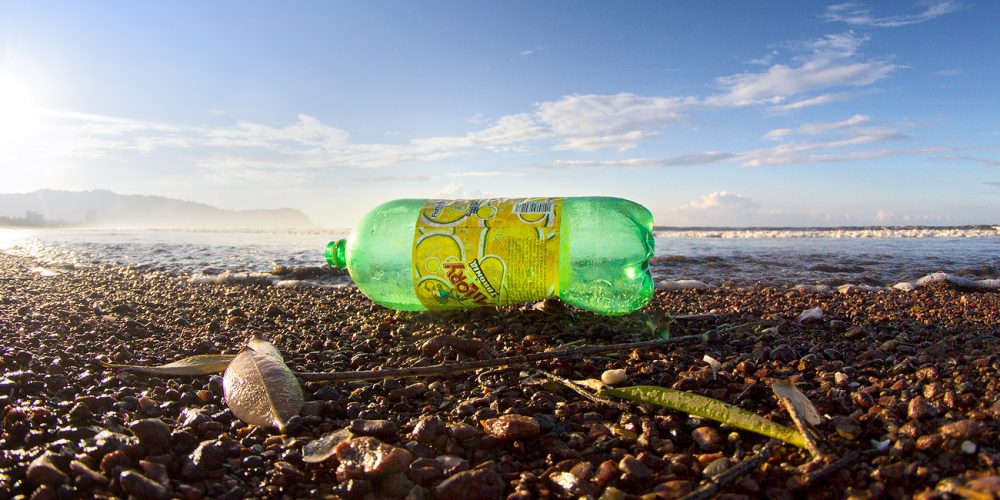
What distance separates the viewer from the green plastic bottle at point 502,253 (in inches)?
126

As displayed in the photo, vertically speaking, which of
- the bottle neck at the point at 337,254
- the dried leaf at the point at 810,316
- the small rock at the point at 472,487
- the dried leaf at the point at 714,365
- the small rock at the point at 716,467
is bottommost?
the small rock at the point at 472,487

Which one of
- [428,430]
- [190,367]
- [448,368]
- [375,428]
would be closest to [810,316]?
[448,368]

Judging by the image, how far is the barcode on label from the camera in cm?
326

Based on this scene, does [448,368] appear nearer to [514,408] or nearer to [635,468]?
[514,408]

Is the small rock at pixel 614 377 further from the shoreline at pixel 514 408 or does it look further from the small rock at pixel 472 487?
the small rock at pixel 472 487

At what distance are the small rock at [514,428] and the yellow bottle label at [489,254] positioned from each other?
4.98ft

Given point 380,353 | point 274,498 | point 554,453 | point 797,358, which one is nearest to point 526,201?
point 380,353

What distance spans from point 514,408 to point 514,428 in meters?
0.21

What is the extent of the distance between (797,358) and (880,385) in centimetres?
44

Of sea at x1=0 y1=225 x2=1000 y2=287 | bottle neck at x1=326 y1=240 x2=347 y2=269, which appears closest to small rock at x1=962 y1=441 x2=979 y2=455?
bottle neck at x1=326 y1=240 x2=347 y2=269

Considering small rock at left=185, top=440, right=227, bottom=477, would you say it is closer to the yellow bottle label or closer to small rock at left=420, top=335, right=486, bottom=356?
small rock at left=420, top=335, right=486, bottom=356

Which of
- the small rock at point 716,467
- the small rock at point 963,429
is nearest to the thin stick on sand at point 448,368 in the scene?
the small rock at point 716,467

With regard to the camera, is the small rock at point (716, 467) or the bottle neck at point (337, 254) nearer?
the small rock at point (716, 467)

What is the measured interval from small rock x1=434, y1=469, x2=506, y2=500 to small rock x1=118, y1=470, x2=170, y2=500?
2.25 feet
